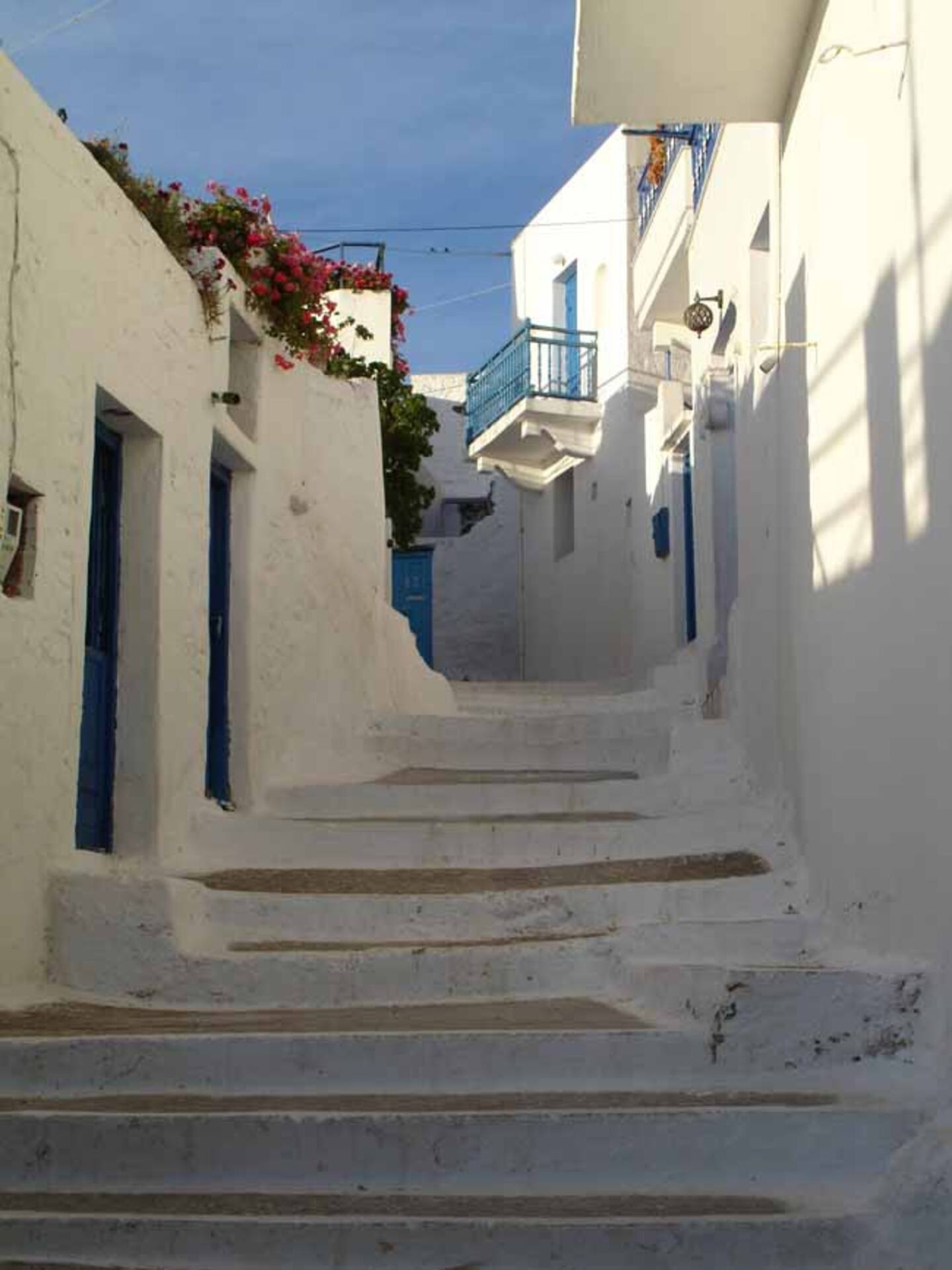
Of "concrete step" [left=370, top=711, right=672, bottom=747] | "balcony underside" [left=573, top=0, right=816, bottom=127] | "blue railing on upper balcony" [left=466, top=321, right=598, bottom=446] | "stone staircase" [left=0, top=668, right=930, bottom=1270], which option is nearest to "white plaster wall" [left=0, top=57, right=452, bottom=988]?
"stone staircase" [left=0, top=668, right=930, bottom=1270]

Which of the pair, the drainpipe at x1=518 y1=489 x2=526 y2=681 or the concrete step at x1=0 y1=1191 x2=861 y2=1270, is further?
the drainpipe at x1=518 y1=489 x2=526 y2=681

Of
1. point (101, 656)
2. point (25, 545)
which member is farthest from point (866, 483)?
point (101, 656)

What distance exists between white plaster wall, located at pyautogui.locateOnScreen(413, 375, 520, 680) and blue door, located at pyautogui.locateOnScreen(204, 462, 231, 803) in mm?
11563

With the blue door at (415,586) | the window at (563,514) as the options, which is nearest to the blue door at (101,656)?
the window at (563,514)

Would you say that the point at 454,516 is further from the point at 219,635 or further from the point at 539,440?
the point at 219,635

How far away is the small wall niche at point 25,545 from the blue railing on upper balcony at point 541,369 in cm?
1238

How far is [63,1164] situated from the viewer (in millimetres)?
5129

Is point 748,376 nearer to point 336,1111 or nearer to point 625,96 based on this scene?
point 625,96

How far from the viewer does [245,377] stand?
10031mm

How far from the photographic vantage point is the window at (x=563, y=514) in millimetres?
20266

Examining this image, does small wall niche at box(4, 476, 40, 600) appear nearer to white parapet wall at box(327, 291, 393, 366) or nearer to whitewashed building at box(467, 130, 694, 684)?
white parapet wall at box(327, 291, 393, 366)

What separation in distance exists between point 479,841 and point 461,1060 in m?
2.75

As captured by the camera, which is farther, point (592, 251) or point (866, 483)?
point (592, 251)

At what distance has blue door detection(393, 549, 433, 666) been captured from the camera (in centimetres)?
2198
